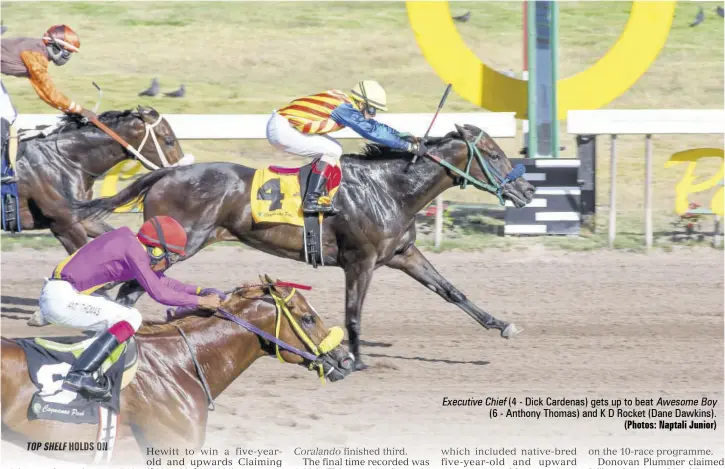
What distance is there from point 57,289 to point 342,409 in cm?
198

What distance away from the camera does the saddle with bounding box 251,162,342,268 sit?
715 centimetres

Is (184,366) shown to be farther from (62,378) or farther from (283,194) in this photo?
(283,194)

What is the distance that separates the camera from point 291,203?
716 centimetres

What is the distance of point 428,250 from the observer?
1071 cm

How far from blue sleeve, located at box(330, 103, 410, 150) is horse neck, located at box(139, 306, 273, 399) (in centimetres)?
234

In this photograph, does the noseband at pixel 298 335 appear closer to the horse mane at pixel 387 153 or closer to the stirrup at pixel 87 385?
the stirrup at pixel 87 385

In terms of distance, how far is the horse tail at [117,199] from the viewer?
735 cm

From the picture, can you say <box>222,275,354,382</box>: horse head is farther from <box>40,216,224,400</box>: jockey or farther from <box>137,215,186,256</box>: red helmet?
<box>137,215,186,256</box>: red helmet

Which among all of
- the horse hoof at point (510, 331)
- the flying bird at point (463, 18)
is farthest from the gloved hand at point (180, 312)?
the flying bird at point (463, 18)

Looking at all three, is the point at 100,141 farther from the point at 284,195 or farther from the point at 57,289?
the point at 57,289

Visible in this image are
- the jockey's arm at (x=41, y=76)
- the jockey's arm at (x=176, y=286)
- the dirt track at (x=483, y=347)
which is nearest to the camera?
the jockey's arm at (x=176, y=286)

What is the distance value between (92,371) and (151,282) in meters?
0.47

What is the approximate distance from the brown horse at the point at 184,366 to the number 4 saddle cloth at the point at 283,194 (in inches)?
78.9

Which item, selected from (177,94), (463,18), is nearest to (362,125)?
(177,94)
